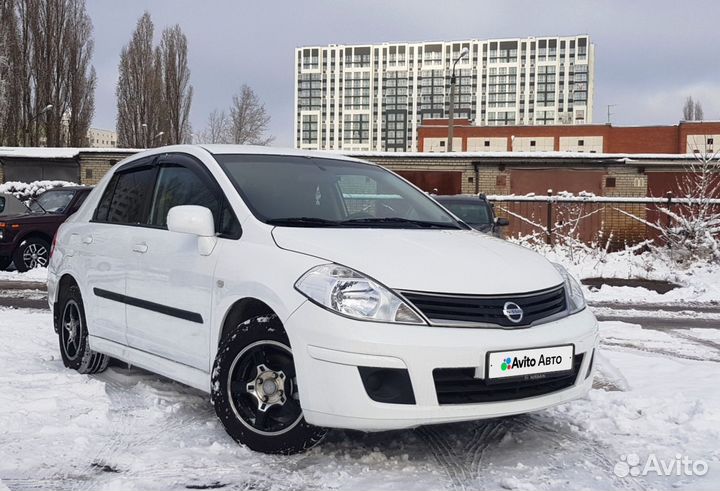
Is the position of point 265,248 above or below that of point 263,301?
above

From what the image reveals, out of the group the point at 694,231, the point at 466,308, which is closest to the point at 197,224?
the point at 466,308

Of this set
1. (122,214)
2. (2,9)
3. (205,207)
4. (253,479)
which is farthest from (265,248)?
(2,9)

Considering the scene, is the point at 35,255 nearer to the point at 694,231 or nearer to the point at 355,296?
the point at 355,296

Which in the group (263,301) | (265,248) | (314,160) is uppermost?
(314,160)

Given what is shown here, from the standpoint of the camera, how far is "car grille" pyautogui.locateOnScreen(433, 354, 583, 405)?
3064mm

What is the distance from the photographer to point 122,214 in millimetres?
4789

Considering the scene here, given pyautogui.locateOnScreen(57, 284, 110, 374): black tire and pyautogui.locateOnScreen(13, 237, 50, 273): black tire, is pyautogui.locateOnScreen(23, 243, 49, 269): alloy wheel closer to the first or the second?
pyautogui.locateOnScreen(13, 237, 50, 273): black tire

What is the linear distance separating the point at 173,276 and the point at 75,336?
1.60 meters

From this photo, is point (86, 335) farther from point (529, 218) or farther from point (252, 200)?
point (529, 218)

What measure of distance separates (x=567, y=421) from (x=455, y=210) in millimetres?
7724

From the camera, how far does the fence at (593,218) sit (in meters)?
15.7

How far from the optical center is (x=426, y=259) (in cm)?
333

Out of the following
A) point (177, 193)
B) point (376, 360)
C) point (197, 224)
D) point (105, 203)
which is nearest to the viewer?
point (376, 360)

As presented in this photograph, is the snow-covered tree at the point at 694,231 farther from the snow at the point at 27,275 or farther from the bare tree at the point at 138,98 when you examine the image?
the bare tree at the point at 138,98
